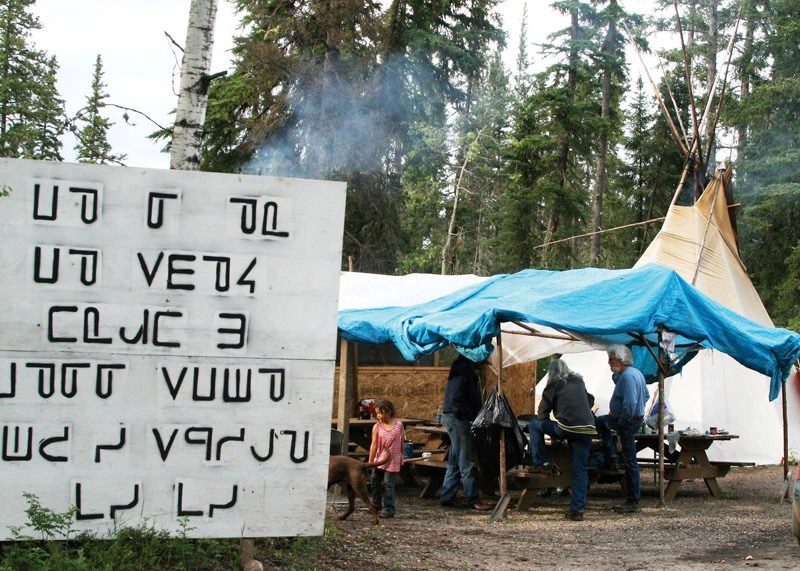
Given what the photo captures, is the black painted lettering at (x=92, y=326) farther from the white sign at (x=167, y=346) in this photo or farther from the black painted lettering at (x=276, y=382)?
the black painted lettering at (x=276, y=382)

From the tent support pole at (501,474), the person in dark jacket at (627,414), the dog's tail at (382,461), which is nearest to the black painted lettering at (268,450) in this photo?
the dog's tail at (382,461)

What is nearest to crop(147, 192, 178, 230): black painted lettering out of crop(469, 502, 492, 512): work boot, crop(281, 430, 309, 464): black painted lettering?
crop(281, 430, 309, 464): black painted lettering

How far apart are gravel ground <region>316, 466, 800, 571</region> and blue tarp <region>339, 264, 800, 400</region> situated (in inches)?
70.4

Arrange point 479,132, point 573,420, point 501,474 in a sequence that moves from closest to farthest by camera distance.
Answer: point 573,420
point 501,474
point 479,132

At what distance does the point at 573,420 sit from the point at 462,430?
1.37 meters

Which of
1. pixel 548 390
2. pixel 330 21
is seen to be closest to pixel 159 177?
pixel 548 390

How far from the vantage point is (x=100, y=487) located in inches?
244

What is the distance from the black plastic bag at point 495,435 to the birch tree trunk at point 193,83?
4731 mm

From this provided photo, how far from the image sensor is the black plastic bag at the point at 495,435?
11.0 m

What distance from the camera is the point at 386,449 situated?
10.5m

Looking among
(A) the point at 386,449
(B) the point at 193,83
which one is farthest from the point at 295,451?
(A) the point at 386,449

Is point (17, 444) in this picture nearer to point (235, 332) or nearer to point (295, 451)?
point (235, 332)

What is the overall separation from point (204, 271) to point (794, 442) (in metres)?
13.6

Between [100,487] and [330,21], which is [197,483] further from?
[330,21]
